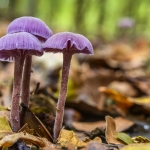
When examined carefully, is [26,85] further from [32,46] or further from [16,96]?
[32,46]

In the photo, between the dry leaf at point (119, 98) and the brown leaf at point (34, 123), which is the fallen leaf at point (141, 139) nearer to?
the brown leaf at point (34, 123)

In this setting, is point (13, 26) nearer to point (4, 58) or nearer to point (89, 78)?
point (4, 58)

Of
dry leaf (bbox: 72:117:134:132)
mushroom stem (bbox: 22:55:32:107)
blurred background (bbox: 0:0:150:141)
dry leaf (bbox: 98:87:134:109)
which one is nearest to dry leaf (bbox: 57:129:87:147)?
mushroom stem (bbox: 22:55:32:107)

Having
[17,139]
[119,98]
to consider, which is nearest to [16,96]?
[17,139]

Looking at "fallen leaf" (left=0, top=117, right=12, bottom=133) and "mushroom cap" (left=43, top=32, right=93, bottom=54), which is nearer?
"mushroom cap" (left=43, top=32, right=93, bottom=54)

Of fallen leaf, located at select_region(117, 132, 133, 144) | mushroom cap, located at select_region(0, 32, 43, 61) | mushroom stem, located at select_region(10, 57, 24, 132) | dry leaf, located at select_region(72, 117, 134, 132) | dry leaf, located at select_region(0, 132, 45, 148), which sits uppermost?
mushroom cap, located at select_region(0, 32, 43, 61)

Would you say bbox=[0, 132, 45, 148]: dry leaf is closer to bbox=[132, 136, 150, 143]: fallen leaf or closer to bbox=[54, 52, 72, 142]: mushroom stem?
bbox=[54, 52, 72, 142]: mushroom stem

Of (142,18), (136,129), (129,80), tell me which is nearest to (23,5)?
(142,18)
